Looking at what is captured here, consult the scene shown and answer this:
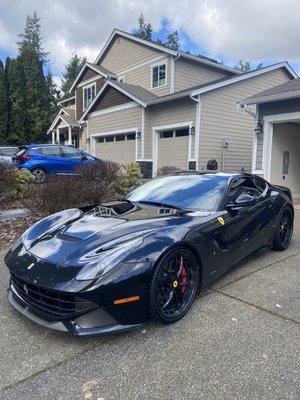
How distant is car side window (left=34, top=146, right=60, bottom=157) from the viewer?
41.4 feet

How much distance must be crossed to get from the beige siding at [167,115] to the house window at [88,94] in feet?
30.2

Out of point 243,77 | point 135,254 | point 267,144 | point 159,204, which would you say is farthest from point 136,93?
point 135,254

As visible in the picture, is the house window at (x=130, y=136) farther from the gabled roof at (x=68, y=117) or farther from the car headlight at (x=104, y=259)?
the car headlight at (x=104, y=259)

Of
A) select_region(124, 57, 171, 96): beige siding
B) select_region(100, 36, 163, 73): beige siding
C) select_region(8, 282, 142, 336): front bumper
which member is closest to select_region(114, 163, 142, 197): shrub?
select_region(8, 282, 142, 336): front bumper

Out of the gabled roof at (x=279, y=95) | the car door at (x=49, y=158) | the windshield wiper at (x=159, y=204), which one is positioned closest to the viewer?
the windshield wiper at (x=159, y=204)

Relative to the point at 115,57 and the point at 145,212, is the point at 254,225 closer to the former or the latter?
the point at 145,212

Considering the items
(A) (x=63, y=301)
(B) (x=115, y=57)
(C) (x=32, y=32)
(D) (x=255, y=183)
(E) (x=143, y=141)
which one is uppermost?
(C) (x=32, y=32)

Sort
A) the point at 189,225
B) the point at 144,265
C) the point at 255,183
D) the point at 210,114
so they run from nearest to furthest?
the point at 144,265
the point at 189,225
the point at 255,183
the point at 210,114

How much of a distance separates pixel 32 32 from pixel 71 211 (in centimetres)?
5787

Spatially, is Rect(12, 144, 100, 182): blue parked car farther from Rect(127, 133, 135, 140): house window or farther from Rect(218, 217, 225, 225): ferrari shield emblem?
Rect(218, 217, 225, 225): ferrari shield emblem

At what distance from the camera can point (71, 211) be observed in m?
4.18

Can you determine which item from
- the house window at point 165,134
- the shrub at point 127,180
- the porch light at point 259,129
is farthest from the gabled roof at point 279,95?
the house window at point 165,134

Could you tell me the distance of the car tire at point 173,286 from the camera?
289 cm

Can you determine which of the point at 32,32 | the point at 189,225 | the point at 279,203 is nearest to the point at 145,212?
the point at 189,225
